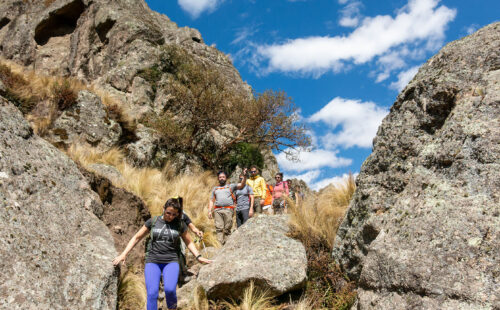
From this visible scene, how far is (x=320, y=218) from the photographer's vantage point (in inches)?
270

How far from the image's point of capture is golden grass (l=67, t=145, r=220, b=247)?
952 cm

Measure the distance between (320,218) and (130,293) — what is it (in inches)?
149

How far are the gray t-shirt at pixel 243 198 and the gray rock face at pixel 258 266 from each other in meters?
2.12

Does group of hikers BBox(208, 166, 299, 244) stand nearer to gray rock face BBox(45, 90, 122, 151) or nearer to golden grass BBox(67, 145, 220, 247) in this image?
golden grass BBox(67, 145, 220, 247)

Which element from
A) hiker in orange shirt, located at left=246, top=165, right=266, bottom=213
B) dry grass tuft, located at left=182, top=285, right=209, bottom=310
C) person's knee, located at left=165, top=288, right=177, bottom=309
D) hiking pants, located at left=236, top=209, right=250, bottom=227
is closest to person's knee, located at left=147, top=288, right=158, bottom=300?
person's knee, located at left=165, top=288, right=177, bottom=309

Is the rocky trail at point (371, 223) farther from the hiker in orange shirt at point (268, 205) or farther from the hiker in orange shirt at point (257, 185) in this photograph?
the hiker in orange shirt at point (268, 205)

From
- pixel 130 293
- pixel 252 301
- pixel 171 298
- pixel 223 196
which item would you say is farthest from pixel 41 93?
pixel 252 301

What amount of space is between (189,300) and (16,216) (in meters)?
3.06

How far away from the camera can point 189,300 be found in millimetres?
5734

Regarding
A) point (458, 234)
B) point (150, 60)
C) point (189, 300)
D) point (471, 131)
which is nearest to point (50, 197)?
point (189, 300)

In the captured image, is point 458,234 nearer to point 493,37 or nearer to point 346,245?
point 346,245

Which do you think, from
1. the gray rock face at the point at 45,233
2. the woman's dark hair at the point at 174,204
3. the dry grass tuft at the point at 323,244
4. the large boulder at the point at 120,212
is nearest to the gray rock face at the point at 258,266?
the dry grass tuft at the point at 323,244

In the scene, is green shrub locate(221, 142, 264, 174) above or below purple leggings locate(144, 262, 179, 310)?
above

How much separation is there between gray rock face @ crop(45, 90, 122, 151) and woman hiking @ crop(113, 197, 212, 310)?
25.7 feet
